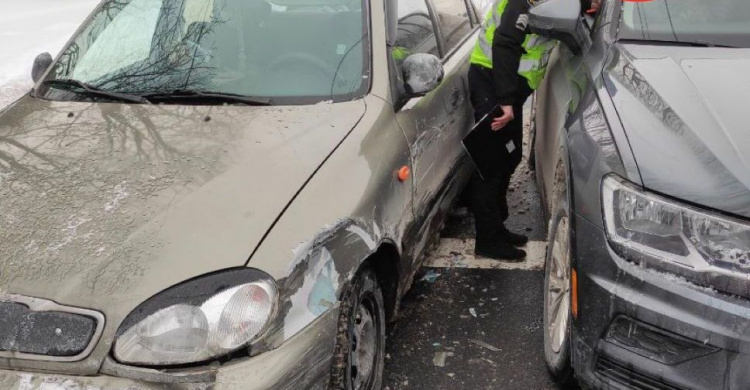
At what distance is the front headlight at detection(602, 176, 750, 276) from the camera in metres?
2.03

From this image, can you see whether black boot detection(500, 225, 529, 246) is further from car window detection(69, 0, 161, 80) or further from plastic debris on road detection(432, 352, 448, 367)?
car window detection(69, 0, 161, 80)

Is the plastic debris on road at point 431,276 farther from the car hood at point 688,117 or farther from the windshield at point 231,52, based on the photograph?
the car hood at point 688,117

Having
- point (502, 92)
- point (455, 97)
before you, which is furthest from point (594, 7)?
point (455, 97)

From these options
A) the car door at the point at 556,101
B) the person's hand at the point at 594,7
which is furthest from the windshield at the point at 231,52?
the person's hand at the point at 594,7

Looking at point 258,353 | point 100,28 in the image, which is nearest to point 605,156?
point 258,353

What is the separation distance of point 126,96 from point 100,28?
73 cm

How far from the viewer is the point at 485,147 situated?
392 centimetres

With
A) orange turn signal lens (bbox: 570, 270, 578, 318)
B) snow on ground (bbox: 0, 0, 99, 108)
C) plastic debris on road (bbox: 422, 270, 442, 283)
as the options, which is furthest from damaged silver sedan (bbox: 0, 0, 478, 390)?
snow on ground (bbox: 0, 0, 99, 108)

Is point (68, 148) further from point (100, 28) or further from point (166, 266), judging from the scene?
point (100, 28)

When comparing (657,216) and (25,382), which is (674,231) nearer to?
(657,216)

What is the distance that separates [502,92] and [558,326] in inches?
52.7

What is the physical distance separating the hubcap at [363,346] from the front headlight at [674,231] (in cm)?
93

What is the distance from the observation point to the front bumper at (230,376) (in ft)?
6.32

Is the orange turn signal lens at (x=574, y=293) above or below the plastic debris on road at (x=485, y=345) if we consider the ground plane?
above
